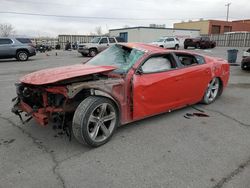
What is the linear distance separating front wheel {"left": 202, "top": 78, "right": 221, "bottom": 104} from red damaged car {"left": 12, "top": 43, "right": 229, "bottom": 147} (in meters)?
0.53

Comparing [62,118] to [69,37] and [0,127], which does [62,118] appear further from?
[69,37]

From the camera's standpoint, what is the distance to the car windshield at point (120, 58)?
153 inches

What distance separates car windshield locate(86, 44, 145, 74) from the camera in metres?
3.88

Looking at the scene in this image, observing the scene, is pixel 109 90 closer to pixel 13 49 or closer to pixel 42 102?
pixel 42 102

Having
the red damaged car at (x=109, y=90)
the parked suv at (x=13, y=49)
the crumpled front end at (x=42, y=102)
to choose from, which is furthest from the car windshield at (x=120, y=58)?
the parked suv at (x=13, y=49)

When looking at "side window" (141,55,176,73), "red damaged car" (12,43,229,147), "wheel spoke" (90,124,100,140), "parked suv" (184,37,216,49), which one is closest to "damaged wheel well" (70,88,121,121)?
Result: "red damaged car" (12,43,229,147)

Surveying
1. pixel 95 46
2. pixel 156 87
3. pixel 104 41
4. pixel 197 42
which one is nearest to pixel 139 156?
pixel 156 87

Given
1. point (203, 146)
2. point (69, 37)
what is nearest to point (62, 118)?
point (203, 146)

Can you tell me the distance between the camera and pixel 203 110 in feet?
16.4

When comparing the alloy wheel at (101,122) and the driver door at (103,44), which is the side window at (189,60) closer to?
the alloy wheel at (101,122)

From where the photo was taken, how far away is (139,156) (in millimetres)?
3104

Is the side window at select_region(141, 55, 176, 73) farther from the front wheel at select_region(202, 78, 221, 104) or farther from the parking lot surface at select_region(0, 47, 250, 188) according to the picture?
the front wheel at select_region(202, 78, 221, 104)

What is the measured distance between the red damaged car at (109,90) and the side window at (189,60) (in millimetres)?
35

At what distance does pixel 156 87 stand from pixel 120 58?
89 cm
